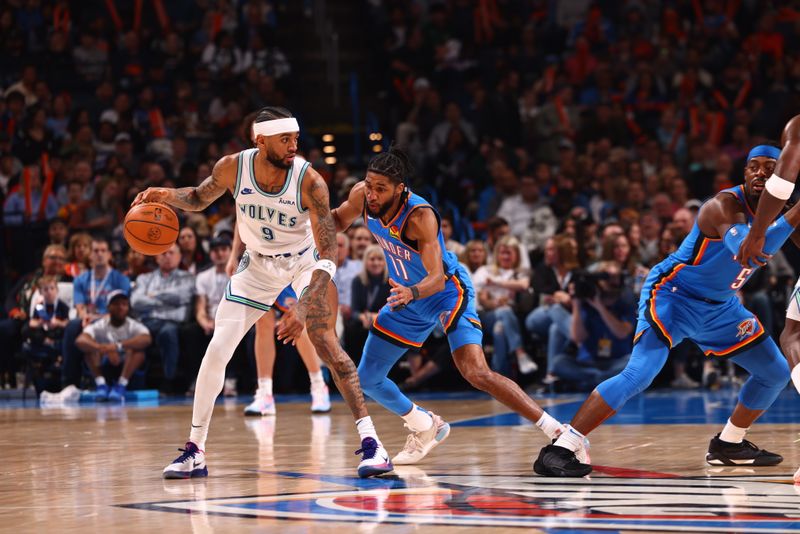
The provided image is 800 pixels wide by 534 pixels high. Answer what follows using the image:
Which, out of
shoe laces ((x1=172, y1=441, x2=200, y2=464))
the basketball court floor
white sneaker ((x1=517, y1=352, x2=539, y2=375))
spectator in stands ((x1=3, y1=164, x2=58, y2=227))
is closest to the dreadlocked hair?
the basketball court floor

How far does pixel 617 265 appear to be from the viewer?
38.7 feet

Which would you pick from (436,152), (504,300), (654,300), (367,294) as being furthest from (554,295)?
(654,300)

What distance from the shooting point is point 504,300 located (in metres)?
12.3

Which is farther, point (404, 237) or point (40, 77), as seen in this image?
point (40, 77)

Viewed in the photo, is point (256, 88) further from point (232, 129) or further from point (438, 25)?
point (438, 25)

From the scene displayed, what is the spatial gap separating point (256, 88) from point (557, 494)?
1233 cm

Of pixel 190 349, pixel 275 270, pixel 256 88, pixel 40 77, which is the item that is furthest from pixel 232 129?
pixel 275 270

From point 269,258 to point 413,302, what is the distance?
854mm

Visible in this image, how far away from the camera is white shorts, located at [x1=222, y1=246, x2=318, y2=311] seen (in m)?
6.66

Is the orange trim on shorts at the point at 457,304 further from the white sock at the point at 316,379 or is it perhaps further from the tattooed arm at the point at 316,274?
the white sock at the point at 316,379

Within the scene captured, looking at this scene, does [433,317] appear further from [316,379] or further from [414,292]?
[316,379]

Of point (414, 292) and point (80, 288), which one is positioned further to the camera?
point (80, 288)

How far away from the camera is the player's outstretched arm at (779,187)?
18.4ft

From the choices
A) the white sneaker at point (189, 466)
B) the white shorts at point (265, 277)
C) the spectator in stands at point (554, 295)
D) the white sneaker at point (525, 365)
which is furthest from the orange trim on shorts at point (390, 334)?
the white sneaker at point (525, 365)
